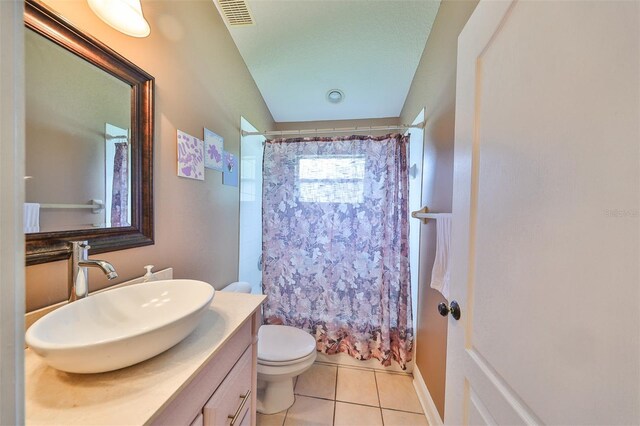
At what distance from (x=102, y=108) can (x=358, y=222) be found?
61.0 inches

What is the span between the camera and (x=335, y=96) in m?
2.11

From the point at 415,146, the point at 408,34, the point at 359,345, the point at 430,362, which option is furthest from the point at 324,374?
the point at 408,34

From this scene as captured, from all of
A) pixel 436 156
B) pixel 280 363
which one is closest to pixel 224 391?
pixel 280 363

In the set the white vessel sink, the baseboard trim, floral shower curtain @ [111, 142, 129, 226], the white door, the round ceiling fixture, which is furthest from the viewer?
the round ceiling fixture

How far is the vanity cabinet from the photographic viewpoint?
552 mm

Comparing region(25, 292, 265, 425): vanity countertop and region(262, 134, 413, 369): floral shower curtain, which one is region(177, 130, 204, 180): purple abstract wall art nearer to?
region(262, 134, 413, 369): floral shower curtain

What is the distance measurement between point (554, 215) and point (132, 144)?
4.45ft

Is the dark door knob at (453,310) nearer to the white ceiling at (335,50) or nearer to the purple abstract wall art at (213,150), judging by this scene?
the purple abstract wall art at (213,150)

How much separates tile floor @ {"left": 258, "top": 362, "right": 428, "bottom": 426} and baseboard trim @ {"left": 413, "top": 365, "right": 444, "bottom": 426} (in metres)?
0.03

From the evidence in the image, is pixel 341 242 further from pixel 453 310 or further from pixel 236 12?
pixel 236 12

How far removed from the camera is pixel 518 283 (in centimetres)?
52

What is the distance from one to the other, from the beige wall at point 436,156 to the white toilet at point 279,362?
0.74 meters

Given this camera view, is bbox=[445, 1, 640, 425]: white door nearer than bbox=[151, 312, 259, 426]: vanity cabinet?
Yes

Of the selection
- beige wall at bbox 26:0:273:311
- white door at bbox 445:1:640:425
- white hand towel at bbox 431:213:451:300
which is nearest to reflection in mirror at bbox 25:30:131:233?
beige wall at bbox 26:0:273:311
